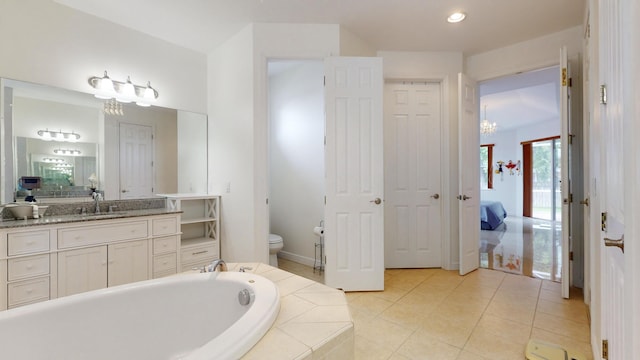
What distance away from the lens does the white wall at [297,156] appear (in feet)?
11.6

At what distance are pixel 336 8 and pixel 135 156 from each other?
8.02ft

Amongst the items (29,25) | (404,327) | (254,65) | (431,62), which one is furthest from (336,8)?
(404,327)

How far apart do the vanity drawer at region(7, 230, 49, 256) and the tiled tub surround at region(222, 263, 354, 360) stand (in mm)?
1816

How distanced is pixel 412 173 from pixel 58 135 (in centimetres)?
359

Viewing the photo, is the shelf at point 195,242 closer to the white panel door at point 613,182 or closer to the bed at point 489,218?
the white panel door at point 613,182

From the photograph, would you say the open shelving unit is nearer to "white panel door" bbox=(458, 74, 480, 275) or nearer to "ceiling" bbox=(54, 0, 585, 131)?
"ceiling" bbox=(54, 0, 585, 131)

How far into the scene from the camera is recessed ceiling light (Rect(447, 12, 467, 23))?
2.60 metres

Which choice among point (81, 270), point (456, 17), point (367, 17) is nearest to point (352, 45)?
point (367, 17)

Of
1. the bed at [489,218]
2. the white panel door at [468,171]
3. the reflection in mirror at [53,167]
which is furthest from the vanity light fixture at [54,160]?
the bed at [489,218]

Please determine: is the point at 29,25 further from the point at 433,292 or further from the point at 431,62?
the point at 433,292

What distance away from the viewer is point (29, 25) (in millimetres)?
2262

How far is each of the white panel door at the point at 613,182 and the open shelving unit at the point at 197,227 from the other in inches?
120

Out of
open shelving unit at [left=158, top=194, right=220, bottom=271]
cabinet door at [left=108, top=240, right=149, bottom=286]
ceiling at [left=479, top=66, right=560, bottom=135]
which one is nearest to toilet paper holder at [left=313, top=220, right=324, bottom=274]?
open shelving unit at [left=158, top=194, right=220, bottom=271]

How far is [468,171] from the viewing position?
3.21m
